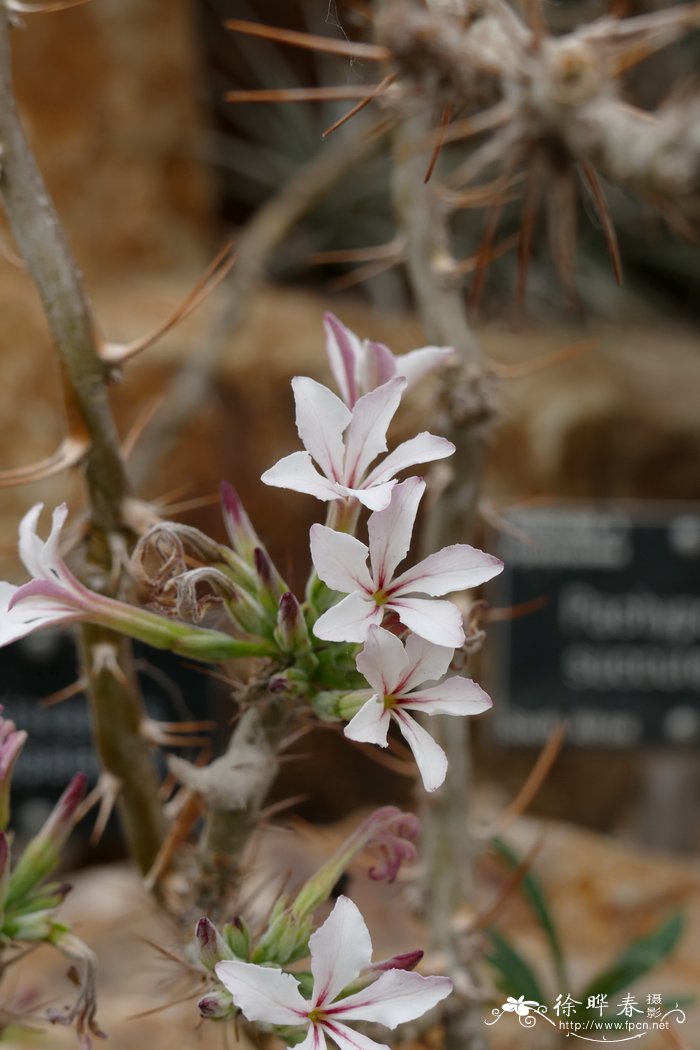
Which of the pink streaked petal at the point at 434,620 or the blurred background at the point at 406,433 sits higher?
the pink streaked petal at the point at 434,620

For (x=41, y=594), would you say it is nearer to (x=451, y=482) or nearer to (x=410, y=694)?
(x=410, y=694)

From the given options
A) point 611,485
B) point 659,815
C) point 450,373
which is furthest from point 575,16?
point 659,815

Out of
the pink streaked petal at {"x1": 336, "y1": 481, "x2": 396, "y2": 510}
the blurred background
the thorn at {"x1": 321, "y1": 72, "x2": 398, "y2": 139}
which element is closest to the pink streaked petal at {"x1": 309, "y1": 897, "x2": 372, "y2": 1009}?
the pink streaked petal at {"x1": 336, "y1": 481, "x2": 396, "y2": 510}

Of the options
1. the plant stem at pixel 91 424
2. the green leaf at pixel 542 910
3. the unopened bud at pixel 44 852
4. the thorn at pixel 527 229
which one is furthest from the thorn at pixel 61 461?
the green leaf at pixel 542 910

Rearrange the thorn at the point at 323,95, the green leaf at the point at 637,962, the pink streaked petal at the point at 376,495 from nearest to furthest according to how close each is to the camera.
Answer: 1. the pink streaked petal at the point at 376,495
2. the thorn at the point at 323,95
3. the green leaf at the point at 637,962

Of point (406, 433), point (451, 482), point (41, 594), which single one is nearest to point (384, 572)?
point (41, 594)

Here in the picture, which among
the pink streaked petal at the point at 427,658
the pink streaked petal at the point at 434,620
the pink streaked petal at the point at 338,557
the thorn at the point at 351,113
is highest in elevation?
the thorn at the point at 351,113

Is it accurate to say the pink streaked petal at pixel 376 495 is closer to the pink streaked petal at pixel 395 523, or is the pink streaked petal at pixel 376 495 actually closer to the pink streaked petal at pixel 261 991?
the pink streaked petal at pixel 395 523
